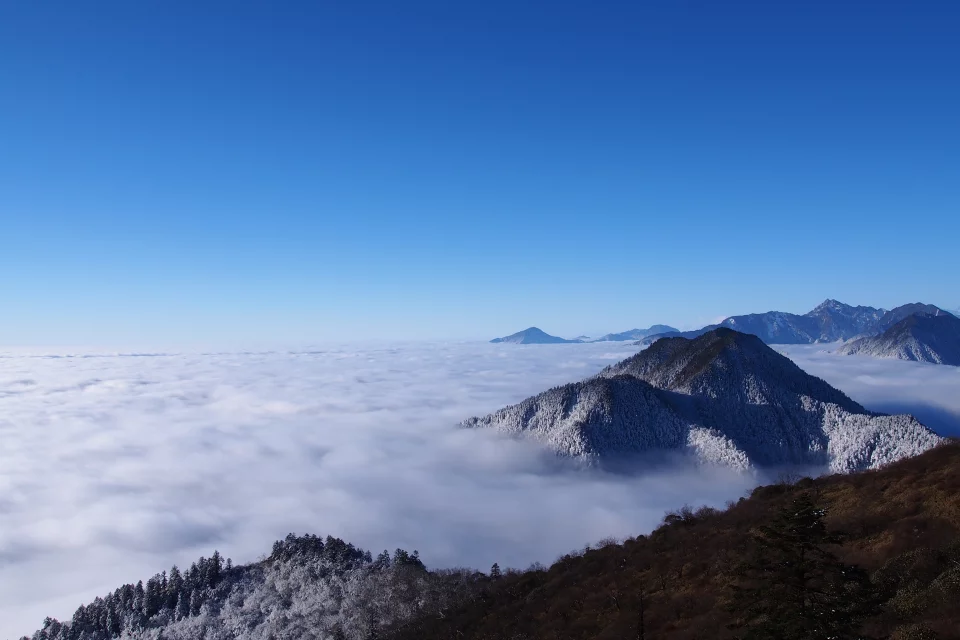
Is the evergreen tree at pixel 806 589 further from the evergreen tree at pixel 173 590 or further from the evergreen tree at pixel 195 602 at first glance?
the evergreen tree at pixel 173 590

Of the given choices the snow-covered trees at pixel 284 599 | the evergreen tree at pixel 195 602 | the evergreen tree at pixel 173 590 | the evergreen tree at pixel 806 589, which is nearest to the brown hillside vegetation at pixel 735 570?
the evergreen tree at pixel 806 589

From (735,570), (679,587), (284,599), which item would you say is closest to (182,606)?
(284,599)

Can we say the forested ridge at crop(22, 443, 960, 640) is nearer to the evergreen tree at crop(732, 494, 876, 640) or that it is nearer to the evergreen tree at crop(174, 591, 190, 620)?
the evergreen tree at crop(732, 494, 876, 640)

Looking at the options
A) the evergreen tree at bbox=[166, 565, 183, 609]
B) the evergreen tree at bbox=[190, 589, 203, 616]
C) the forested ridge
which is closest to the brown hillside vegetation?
the forested ridge

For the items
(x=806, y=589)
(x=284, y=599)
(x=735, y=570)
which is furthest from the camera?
(x=284, y=599)

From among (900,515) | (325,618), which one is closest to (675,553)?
(900,515)

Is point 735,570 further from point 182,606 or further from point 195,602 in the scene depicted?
point 182,606
